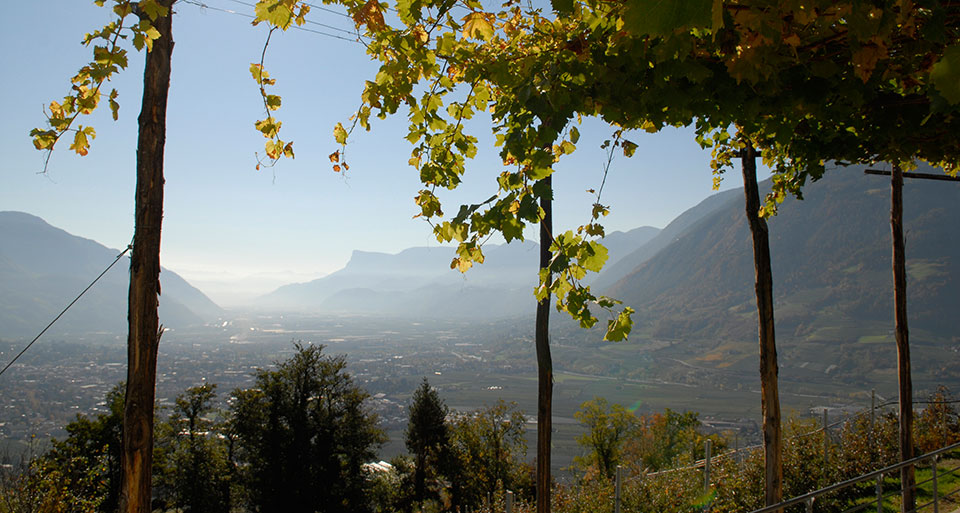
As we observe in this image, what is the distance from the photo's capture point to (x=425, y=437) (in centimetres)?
2341

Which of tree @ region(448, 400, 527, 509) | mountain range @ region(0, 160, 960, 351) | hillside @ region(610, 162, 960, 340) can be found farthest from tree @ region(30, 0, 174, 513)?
hillside @ region(610, 162, 960, 340)

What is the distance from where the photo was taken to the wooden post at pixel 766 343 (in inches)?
170

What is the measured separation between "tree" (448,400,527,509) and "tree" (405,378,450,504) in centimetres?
79

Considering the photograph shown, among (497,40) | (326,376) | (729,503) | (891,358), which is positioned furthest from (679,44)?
(891,358)

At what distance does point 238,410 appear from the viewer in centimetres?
1900

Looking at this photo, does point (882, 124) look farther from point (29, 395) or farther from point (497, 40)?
point (29, 395)

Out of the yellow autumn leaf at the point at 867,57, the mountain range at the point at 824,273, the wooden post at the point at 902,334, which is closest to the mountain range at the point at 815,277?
the mountain range at the point at 824,273

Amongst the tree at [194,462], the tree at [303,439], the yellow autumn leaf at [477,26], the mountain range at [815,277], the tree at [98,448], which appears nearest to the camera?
the yellow autumn leaf at [477,26]

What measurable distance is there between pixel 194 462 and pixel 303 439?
645cm

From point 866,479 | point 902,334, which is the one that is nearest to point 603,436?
point 902,334

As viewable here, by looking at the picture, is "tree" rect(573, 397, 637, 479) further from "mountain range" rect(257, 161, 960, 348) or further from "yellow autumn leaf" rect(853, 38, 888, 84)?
"mountain range" rect(257, 161, 960, 348)

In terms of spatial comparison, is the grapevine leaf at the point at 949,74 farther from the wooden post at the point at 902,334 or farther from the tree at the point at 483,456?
the tree at the point at 483,456

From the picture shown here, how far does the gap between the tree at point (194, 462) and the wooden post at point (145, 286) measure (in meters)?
21.1

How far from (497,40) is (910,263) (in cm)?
17598
